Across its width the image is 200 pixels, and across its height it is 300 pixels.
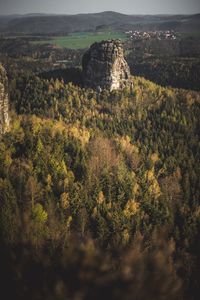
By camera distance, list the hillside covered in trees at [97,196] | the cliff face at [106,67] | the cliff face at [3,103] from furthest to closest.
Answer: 1. the cliff face at [106,67]
2. the cliff face at [3,103]
3. the hillside covered in trees at [97,196]

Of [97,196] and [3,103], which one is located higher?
[3,103]

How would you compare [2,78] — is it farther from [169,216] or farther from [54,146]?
[169,216]

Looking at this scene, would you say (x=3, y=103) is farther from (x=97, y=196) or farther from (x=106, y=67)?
(x=106, y=67)

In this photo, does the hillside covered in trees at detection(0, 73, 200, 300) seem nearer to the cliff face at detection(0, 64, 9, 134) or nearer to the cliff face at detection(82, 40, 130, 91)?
the cliff face at detection(0, 64, 9, 134)

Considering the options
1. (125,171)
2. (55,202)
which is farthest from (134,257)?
(125,171)

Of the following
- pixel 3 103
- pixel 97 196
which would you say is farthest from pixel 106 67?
pixel 97 196

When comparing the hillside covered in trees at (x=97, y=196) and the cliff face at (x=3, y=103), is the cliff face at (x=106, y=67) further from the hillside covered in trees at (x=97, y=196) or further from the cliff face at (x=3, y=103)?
the cliff face at (x=3, y=103)

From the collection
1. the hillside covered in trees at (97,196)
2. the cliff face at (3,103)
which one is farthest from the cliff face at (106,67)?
the cliff face at (3,103)
